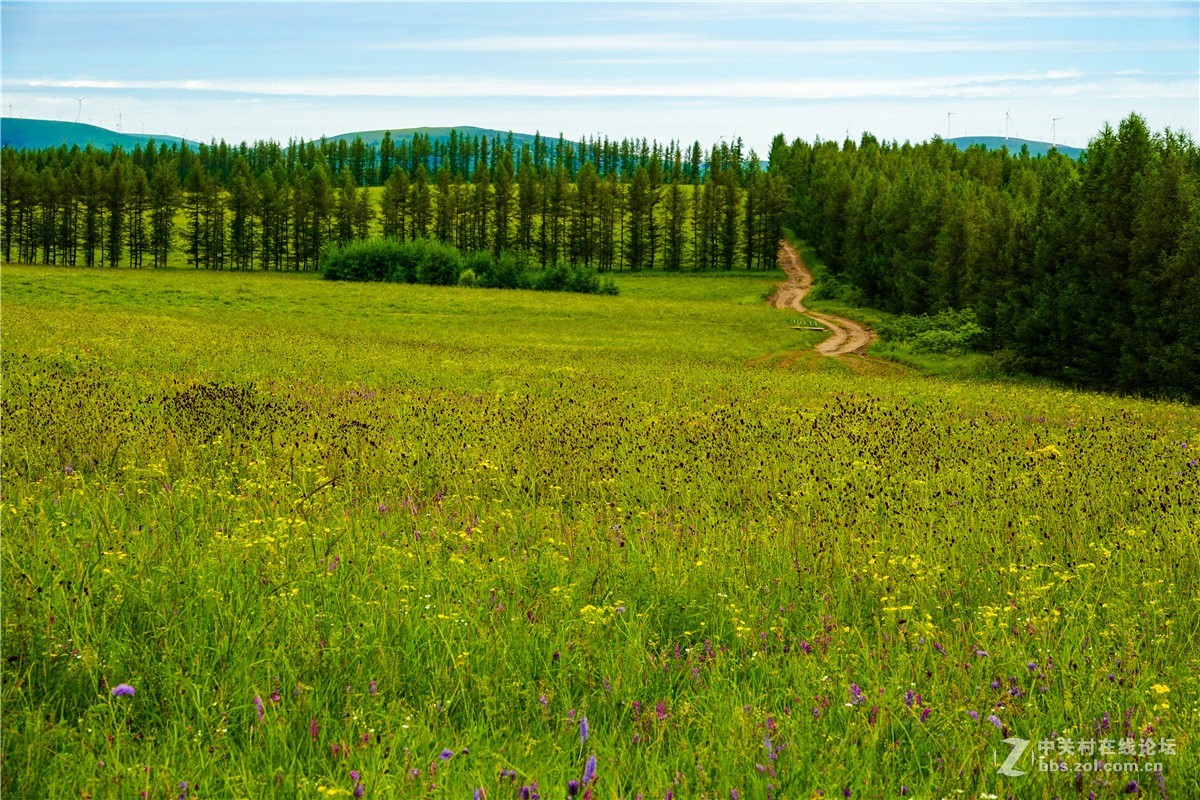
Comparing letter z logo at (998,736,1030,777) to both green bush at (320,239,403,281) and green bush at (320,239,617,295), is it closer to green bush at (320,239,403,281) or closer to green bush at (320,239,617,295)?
green bush at (320,239,617,295)

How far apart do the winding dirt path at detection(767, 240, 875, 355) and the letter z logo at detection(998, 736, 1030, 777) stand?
46669 millimetres

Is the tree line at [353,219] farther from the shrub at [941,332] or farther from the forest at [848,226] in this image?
the shrub at [941,332]

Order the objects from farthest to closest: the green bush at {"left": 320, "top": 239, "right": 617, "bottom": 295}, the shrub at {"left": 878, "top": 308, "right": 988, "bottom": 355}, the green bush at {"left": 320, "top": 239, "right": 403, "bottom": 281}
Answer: the green bush at {"left": 320, "top": 239, "right": 403, "bottom": 281}
the green bush at {"left": 320, "top": 239, "right": 617, "bottom": 295}
the shrub at {"left": 878, "top": 308, "right": 988, "bottom": 355}

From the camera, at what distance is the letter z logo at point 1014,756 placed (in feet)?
12.4

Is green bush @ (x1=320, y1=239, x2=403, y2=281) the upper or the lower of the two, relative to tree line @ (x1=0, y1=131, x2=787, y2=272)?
lower

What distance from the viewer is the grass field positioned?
3.79 m

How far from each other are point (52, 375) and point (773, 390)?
1464 cm

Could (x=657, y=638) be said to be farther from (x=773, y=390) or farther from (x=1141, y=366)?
(x=1141, y=366)

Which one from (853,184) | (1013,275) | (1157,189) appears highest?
(853,184)

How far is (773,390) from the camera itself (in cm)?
2067

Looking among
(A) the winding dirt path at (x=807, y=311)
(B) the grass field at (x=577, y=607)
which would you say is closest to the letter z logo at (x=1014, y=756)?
(B) the grass field at (x=577, y=607)

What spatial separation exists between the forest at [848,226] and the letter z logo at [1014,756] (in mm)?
31388

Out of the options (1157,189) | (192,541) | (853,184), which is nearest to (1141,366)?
(1157,189)

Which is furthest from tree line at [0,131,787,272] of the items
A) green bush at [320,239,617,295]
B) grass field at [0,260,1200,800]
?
grass field at [0,260,1200,800]
